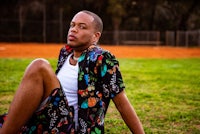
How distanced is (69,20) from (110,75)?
28962 mm

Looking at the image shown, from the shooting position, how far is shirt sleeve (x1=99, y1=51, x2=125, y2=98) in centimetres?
211

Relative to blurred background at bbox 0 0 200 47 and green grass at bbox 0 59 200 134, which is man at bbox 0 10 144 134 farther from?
blurred background at bbox 0 0 200 47

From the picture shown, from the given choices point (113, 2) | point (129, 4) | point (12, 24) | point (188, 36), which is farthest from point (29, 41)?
point (188, 36)

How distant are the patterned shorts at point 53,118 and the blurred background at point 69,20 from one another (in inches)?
1073

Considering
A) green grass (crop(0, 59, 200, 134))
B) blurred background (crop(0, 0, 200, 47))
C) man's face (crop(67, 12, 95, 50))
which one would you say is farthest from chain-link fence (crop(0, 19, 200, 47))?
man's face (crop(67, 12, 95, 50))

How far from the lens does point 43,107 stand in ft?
6.72

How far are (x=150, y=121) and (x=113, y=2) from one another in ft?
89.0

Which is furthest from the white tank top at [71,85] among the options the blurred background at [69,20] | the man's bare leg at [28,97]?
the blurred background at [69,20]

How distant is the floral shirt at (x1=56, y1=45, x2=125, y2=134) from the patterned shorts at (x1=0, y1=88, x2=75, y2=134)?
0.11 m

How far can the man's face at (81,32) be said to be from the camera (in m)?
2.29

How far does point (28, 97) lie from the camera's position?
6.51 feet

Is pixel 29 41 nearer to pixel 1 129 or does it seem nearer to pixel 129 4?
pixel 129 4

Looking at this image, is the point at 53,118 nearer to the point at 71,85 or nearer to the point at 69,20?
the point at 71,85

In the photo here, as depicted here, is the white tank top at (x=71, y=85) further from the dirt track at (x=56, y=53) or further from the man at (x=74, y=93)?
the dirt track at (x=56, y=53)
